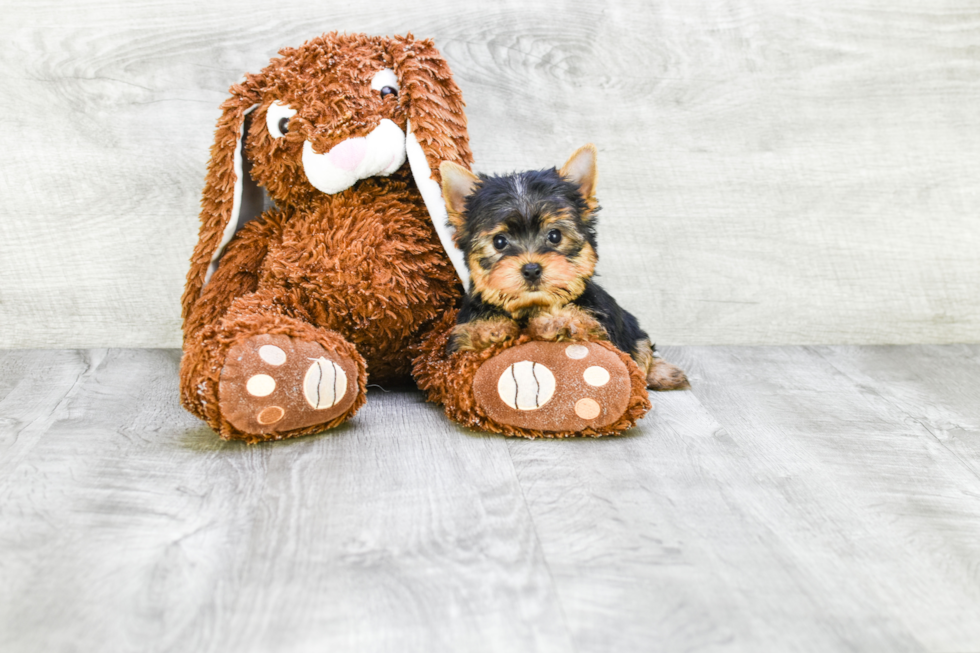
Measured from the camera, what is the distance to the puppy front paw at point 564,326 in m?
1.38

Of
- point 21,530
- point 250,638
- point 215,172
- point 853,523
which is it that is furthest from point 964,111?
point 21,530

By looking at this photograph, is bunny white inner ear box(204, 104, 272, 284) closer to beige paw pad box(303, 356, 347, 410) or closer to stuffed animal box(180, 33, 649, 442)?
stuffed animal box(180, 33, 649, 442)

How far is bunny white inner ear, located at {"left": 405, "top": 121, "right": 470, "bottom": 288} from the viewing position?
1.51m

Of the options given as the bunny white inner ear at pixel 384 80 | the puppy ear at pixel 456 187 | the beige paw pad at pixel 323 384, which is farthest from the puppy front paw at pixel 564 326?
the bunny white inner ear at pixel 384 80

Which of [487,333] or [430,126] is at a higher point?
[430,126]

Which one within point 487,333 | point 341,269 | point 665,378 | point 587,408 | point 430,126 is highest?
point 430,126

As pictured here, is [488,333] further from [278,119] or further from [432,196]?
[278,119]

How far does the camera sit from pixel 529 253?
131 cm

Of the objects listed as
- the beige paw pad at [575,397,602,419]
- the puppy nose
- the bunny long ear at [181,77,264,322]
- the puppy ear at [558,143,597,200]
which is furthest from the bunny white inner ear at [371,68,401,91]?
the beige paw pad at [575,397,602,419]

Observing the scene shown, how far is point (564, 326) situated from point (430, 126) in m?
0.44

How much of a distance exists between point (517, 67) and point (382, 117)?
56cm

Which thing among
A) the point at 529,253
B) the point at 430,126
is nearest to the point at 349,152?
the point at 430,126

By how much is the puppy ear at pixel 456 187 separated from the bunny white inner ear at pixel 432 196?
87 mm

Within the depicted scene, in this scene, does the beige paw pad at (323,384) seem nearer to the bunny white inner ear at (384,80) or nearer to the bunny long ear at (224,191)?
the bunny long ear at (224,191)
